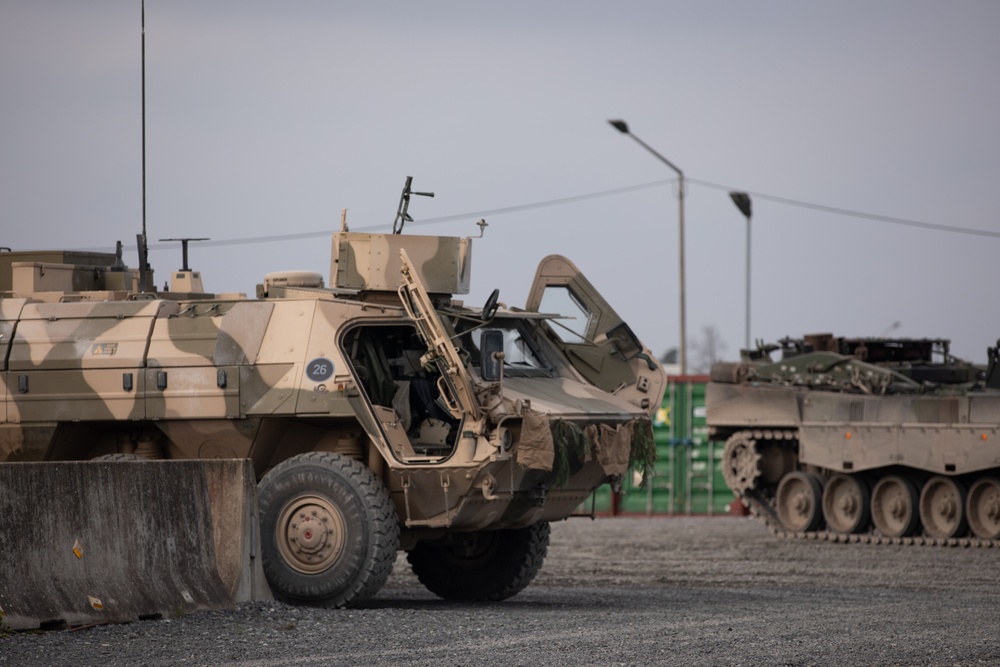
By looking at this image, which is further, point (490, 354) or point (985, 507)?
point (985, 507)

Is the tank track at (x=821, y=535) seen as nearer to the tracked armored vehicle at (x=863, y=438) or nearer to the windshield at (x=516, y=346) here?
the tracked armored vehicle at (x=863, y=438)

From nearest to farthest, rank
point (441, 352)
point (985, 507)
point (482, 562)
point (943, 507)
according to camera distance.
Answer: point (441, 352)
point (482, 562)
point (985, 507)
point (943, 507)

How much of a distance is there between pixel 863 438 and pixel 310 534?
1290cm

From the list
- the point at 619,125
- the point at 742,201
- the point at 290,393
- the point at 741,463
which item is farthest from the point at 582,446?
the point at 742,201

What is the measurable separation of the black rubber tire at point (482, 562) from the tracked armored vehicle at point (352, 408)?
0.06 ft

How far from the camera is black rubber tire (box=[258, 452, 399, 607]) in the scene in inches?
488

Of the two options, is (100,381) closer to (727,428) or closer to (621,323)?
(621,323)

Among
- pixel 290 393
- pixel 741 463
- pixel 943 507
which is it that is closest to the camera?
pixel 290 393

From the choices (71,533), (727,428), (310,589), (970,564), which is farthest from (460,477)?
(727,428)

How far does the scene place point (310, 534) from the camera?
12586 millimetres

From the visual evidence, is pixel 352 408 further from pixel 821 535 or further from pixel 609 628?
pixel 821 535

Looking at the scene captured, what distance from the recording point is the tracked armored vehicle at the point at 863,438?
74.6 feet

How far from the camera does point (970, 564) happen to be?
1950cm

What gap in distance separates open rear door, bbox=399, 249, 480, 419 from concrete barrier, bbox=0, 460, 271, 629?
1.84 metres
